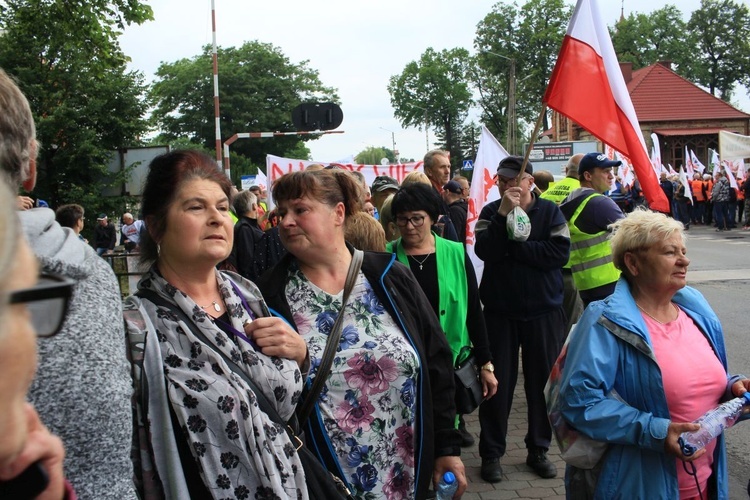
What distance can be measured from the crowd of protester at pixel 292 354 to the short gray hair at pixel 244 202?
213cm

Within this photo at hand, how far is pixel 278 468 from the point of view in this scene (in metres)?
2.05

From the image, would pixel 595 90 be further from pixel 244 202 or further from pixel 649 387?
pixel 244 202

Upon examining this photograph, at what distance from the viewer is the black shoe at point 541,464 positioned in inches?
188

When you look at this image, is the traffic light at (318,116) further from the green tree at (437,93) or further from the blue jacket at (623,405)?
the green tree at (437,93)

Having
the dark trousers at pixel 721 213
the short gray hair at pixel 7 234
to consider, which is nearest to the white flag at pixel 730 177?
the dark trousers at pixel 721 213

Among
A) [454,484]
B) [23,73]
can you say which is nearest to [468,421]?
[454,484]

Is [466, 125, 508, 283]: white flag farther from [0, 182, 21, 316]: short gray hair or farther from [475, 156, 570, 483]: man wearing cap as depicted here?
[0, 182, 21, 316]: short gray hair

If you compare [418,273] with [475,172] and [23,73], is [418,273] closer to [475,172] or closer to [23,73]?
[475,172]

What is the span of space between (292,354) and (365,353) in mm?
484

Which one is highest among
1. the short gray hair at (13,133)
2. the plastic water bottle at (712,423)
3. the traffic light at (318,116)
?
the traffic light at (318,116)

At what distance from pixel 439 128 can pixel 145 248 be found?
77643mm

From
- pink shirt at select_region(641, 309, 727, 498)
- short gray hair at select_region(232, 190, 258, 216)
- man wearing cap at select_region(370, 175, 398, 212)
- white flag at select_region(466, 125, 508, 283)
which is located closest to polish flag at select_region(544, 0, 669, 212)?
pink shirt at select_region(641, 309, 727, 498)

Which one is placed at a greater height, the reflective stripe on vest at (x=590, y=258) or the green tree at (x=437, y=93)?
the green tree at (x=437, y=93)

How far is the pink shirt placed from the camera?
2801mm
